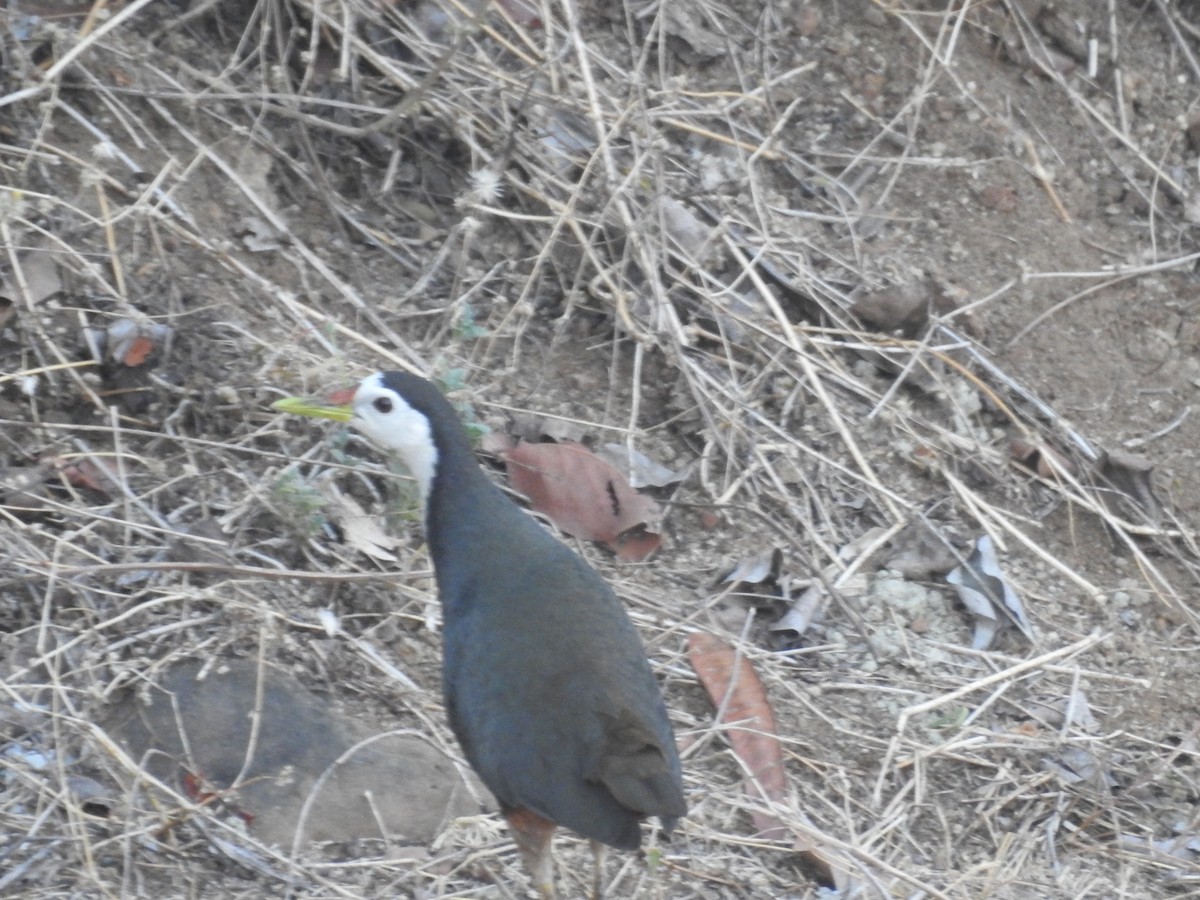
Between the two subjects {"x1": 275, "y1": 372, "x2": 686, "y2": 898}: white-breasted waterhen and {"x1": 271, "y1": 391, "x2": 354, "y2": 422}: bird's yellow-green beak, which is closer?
{"x1": 275, "y1": 372, "x2": 686, "y2": 898}: white-breasted waterhen

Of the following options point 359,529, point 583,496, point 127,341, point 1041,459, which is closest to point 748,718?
point 583,496

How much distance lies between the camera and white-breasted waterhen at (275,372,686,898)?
10.8ft

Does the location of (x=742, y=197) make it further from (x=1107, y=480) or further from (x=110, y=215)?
(x=110, y=215)

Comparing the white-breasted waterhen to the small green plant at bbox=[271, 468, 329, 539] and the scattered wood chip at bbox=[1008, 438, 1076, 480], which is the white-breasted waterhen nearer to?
the small green plant at bbox=[271, 468, 329, 539]

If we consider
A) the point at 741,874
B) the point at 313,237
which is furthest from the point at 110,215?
the point at 741,874

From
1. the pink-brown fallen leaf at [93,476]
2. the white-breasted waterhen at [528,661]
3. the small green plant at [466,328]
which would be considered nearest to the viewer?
the white-breasted waterhen at [528,661]

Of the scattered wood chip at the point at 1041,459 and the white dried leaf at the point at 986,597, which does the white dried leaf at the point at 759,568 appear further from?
the scattered wood chip at the point at 1041,459

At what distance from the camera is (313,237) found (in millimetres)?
5070

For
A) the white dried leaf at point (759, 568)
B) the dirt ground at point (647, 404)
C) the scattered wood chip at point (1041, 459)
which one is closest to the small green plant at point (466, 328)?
the dirt ground at point (647, 404)

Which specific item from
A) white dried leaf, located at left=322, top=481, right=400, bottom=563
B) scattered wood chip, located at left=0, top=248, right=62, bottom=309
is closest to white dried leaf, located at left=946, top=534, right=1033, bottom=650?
white dried leaf, located at left=322, top=481, right=400, bottom=563

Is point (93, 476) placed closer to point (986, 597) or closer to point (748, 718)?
point (748, 718)

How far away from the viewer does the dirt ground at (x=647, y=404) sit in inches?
155

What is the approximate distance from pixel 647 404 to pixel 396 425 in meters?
1.38

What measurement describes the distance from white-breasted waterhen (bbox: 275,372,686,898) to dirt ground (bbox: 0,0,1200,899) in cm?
43
